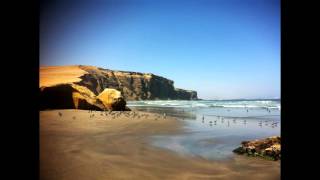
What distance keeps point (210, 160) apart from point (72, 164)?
2.10 metres

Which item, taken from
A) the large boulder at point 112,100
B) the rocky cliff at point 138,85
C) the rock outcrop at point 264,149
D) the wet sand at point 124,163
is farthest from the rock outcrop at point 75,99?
the rocky cliff at point 138,85

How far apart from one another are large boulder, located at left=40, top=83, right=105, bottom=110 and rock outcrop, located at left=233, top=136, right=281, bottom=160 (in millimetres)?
7516

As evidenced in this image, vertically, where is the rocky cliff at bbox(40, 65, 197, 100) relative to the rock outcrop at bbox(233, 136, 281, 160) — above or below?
above

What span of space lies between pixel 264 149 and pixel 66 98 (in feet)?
27.2

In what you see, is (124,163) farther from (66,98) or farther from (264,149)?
(66,98)

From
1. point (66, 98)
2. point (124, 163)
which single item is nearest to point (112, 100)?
point (66, 98)

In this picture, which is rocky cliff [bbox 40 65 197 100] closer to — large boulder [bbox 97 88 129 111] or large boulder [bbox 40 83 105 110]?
large boulder [bbox 97 88 129 111]

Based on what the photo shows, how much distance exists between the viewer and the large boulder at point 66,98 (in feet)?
33.2

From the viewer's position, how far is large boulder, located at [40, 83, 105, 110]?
33.2 ft

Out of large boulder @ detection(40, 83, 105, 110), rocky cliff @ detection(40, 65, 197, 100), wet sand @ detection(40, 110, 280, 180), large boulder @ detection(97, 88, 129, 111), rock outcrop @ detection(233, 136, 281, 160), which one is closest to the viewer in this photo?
wet sand @ detection(40, 110, 280, 180)

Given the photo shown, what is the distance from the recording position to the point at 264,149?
187 inches

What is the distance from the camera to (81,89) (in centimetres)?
1208

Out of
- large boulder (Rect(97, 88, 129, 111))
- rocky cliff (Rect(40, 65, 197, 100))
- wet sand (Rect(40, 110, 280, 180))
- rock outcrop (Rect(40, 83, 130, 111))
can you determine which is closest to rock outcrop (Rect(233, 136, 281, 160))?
wet sand (Rect(40, 110, 280, 180))
